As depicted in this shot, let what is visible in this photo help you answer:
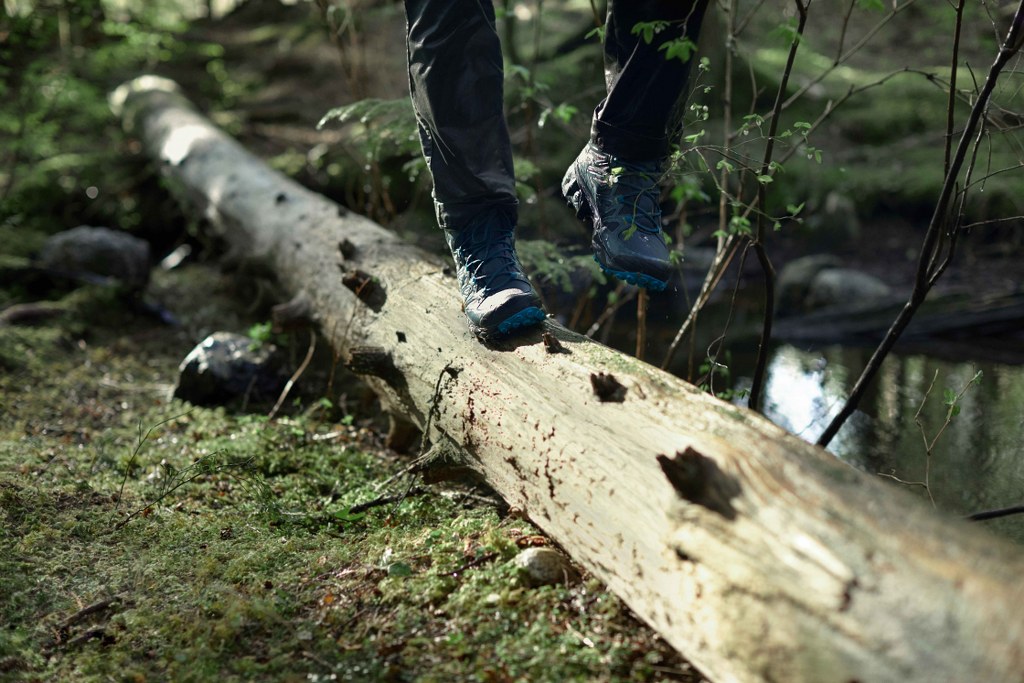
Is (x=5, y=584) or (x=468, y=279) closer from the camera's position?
(x=5, y=584)

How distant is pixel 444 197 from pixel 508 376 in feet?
2.40

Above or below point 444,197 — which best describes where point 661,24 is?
above

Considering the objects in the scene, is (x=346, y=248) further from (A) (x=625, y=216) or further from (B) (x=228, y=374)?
(A) (x=625, y=216)

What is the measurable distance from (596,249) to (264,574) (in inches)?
65.3

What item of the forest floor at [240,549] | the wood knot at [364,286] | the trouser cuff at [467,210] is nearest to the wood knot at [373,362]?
the wood knot at [364,286]

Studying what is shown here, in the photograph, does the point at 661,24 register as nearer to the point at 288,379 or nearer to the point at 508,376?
the point at 508,376

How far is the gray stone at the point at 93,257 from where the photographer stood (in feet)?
20.0

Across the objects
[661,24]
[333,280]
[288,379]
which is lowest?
[288,379]

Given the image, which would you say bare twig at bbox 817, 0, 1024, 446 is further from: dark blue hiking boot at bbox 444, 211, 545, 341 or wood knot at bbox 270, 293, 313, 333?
wood knot at bbox 270, 293, 313, 333

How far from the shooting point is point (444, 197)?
302 centimetres

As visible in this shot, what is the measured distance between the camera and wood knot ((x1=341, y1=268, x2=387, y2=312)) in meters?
3.86

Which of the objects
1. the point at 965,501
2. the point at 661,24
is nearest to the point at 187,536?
the point at 661,24

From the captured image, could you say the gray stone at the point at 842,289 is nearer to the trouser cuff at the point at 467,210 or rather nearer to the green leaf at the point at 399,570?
the trouser cuff at the point at 467,210

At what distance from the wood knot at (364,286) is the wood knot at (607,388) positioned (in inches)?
66.3
